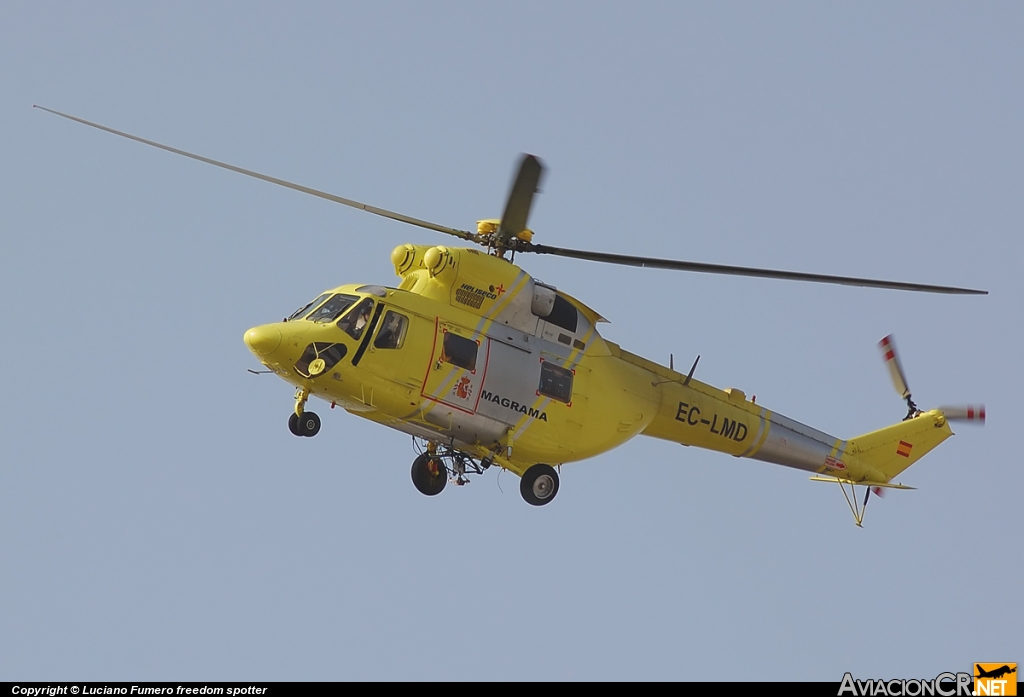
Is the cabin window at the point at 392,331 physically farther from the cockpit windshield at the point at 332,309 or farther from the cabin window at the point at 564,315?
the cabin window at the point at 564,315

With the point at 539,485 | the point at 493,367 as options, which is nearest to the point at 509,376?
the point at 493,367

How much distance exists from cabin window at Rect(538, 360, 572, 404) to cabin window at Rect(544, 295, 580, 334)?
63 cm

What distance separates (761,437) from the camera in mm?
24422

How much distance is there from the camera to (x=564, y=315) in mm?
22469

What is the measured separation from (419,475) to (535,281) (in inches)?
133

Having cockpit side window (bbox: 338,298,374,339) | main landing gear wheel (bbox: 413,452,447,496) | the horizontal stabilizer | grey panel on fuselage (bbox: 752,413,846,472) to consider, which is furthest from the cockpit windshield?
the horizontal stabilizer

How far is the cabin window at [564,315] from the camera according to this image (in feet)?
73.4

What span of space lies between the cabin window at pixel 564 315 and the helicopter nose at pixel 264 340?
4.20 m

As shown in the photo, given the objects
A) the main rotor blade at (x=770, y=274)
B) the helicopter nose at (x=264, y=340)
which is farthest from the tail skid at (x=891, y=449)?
the helicopter nose at (x=264, y=340)

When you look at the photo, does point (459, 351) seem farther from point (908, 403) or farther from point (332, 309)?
point (908, 403)

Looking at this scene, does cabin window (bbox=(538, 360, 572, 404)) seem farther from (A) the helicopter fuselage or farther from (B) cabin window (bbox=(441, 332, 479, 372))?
(B) cabin window (bbox=(441, 332, 479, 372))

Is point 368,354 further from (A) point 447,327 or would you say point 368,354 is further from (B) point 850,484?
(B) point 850,484

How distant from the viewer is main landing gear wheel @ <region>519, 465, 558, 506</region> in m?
22.1

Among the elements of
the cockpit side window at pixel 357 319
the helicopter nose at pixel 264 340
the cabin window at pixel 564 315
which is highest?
the cabin window at pixel 564 315
